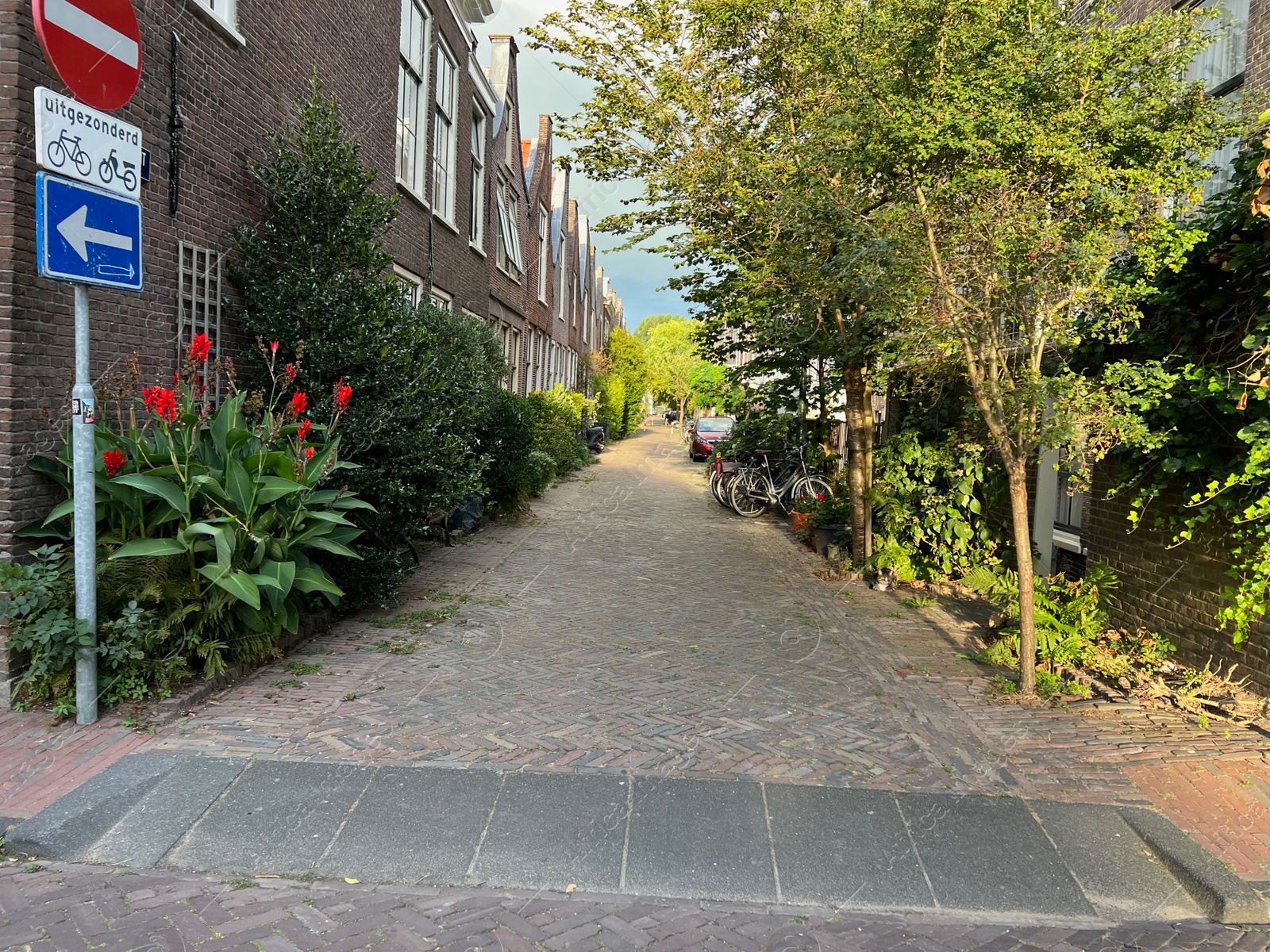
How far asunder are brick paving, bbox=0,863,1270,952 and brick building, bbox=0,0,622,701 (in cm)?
207

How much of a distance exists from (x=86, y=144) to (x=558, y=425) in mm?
14781

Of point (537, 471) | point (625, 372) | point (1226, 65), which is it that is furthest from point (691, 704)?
point (625, 372)

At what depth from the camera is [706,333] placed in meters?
12.0

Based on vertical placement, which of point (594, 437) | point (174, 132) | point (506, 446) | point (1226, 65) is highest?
point (1226, 65)

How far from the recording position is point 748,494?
14672 mm

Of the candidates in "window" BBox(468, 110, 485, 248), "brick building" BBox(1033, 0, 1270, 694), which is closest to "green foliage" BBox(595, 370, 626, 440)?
"window" BBox(468, 110, 485, 248)

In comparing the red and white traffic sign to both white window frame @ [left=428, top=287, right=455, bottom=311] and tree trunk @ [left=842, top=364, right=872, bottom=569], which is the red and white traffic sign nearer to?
tree trunk @ [left=842, top=364, right=872, bottom=569]

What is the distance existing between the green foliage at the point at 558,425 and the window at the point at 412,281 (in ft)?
11.6

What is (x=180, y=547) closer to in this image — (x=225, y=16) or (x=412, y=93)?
(x=225, y=16)

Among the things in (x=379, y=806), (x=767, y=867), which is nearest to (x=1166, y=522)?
(x=767, y=867)

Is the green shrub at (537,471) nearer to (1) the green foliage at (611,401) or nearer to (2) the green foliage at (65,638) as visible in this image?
(2) the green foliage at (65,638)

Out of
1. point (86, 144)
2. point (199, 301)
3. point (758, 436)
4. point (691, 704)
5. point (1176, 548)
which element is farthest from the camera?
point (758, 436)

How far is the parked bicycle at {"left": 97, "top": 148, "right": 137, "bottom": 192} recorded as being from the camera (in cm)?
411

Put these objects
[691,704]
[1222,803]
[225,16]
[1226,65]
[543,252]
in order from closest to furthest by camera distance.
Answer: [1222,803] < [691,704] < [225,16] < [1226,65] < [543,252]
